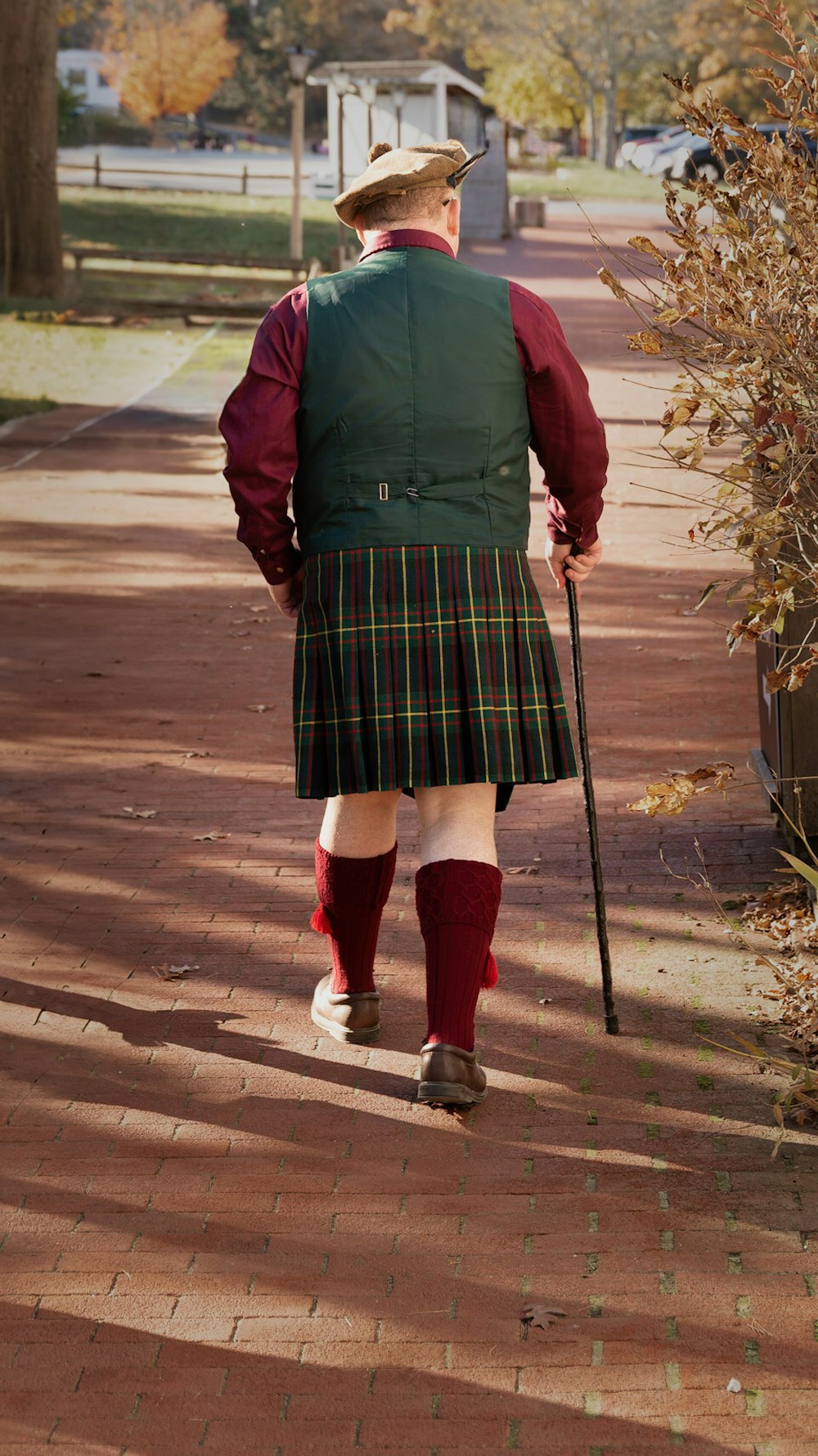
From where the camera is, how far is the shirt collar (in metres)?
3.88

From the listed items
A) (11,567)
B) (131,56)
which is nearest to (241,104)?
(131,56)

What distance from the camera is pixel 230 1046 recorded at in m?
4.35

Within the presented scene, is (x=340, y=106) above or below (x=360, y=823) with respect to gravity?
above

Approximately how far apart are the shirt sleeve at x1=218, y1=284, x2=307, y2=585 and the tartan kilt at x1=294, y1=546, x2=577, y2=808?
23cm

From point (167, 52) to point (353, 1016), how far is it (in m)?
72.8

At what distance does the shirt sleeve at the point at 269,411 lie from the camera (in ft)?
12.4

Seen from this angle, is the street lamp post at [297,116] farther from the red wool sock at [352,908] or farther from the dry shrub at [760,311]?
the red wool sock at [352,908]

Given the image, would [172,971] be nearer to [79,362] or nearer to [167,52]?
[79,362]

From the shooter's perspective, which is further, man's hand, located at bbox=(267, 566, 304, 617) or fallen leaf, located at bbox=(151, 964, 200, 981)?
fallen leaf, located at bbox=(151, 964, 200, 981)

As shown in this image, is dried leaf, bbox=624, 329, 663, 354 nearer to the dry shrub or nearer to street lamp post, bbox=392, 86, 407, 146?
the dry shrub

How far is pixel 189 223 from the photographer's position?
127 feet

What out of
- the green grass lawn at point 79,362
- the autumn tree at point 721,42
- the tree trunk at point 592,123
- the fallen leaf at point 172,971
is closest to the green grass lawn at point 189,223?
the green grass lawn at point 79,362

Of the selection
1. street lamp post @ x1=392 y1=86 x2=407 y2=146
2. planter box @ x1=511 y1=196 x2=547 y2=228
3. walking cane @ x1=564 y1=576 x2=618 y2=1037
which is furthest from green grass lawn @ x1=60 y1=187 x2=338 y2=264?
walking cane @ x1=564 y1=576 x2=618 y2=1037

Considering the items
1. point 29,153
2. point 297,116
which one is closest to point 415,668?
point 29,153
